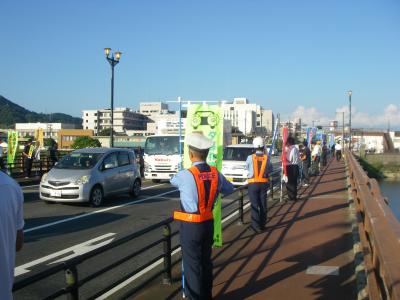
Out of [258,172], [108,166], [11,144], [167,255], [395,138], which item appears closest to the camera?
[167,255]

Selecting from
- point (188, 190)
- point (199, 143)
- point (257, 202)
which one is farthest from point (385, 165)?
point (188, 190)

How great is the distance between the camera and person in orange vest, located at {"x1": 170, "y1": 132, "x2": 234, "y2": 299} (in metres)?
4.34

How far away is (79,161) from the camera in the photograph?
44.6ft

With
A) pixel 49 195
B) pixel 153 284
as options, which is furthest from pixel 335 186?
pixel 153 284

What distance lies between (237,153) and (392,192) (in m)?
35.5

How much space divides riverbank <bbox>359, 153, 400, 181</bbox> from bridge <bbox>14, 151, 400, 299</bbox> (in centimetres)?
5373

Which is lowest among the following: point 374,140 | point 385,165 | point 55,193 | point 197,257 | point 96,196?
point 385,165

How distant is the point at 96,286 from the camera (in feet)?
19.7

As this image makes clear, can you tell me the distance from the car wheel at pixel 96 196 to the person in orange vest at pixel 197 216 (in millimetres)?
8802

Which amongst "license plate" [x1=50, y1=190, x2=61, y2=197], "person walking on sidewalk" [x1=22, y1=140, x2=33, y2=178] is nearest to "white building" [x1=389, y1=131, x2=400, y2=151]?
"person walking on sidewalk" [x1=22, y1=140, x2=33, y2=178]

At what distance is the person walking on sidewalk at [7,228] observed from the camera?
105 inches

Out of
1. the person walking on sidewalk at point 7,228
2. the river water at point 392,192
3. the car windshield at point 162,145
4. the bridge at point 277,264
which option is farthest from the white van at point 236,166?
the river water at point 392,192

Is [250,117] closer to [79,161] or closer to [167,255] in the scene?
[79,161]

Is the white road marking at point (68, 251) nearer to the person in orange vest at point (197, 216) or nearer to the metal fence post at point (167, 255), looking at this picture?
the metal fence post at point (167, 255)
